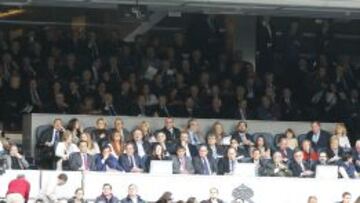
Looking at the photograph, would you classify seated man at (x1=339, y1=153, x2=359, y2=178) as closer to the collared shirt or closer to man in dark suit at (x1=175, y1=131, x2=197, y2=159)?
man in dark suit at (x1=175, y1=131, x2=197, y2=159)

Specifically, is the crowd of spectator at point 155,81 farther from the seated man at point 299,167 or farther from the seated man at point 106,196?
the seated man at point 106,196

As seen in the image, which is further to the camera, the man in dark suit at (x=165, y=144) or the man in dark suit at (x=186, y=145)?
the man in dark suit at (x=186, y=145)

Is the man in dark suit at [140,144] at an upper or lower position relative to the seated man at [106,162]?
upper

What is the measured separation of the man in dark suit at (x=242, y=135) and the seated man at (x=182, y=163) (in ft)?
5.38

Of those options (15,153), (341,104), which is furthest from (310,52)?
(15,153)

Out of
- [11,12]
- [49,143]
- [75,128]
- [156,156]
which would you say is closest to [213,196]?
[156,156]

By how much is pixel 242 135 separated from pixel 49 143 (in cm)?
418

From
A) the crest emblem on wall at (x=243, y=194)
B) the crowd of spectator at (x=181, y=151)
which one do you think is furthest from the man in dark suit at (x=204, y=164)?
the crest emblem on wall at (x=243, y=194)

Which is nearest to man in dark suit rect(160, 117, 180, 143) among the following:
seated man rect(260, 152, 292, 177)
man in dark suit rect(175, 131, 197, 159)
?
man in dark suit rect(175, 131, 197, 159)

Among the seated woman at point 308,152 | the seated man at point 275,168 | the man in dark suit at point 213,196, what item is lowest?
the man in dark suit at point 213,196

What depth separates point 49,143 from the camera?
2547cm

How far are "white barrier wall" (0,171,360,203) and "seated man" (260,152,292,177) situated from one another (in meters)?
0.38

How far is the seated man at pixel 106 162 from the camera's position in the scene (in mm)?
24844

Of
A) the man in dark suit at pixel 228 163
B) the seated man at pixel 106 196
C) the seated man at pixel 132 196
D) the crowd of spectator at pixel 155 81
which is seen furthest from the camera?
the crowd of spectator at pixel 155 81
